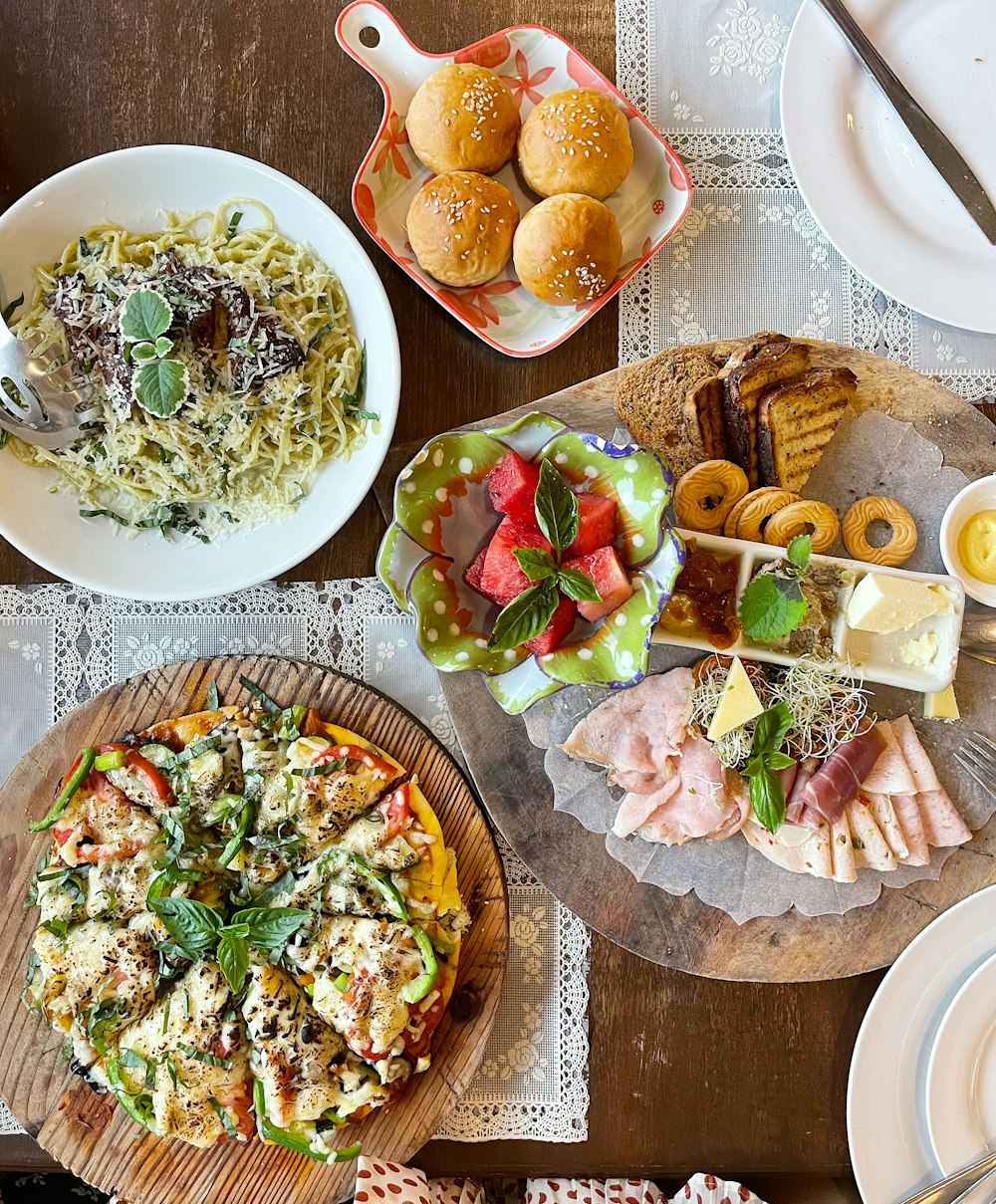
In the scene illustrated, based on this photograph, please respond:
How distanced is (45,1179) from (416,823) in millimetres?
1295

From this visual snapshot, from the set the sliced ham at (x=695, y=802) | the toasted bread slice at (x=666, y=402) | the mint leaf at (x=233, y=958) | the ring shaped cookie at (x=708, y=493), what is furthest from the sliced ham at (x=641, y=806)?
the mint leaf at (x=233, y=958)

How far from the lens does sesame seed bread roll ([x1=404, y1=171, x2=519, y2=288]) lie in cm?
171

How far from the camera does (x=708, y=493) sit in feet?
5.74

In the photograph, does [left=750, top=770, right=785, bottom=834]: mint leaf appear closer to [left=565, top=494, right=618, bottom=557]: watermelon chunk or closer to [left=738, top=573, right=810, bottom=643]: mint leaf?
[left=738, top=573, right=810, bottom=643]: mint leaf

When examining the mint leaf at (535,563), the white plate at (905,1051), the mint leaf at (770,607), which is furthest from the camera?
the white plate at (905,1051)

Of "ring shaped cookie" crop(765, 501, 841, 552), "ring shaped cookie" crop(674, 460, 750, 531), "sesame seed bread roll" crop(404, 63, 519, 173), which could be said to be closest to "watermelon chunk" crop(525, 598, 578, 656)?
"ring shaped cookie" crop(674, 460, 750, 531)

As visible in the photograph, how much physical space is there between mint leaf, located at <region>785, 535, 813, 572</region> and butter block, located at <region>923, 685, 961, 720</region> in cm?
41

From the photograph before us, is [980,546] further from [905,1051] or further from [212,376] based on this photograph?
[212,376]

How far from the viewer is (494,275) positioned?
5.93ft

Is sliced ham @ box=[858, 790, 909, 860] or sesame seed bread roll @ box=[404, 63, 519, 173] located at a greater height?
sesame seed bread roll @ box=[404, 63, 519, 173]

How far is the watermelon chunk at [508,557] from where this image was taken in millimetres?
1581

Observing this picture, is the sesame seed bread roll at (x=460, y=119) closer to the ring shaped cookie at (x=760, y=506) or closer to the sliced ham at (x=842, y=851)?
the ring shaped cookie at (x=760, y=506)

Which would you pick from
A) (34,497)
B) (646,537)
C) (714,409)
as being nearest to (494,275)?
(714,409)

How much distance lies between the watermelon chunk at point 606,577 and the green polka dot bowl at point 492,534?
19 mm
